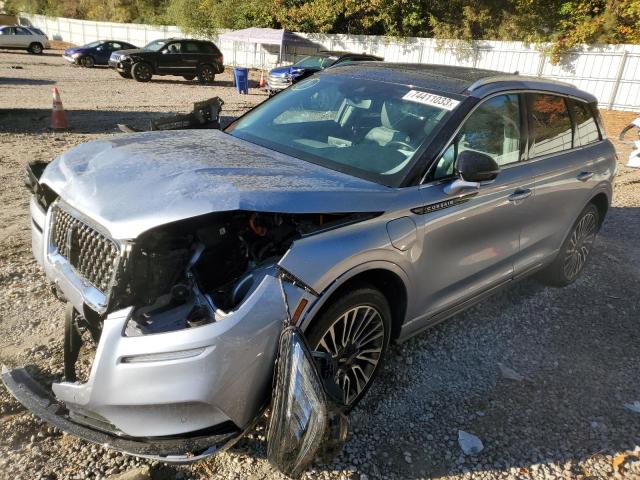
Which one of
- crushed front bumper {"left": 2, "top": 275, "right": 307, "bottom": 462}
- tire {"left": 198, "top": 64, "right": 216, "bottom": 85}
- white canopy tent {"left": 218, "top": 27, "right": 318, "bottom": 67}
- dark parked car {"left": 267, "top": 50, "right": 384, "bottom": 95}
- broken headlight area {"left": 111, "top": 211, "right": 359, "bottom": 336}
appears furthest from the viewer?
white canopy tent {"left": 218, "top": 27, "right": 318, "bottom": 67}

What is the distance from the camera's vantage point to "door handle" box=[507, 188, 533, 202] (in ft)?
11.6

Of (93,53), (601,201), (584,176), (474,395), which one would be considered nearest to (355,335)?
(474,395)

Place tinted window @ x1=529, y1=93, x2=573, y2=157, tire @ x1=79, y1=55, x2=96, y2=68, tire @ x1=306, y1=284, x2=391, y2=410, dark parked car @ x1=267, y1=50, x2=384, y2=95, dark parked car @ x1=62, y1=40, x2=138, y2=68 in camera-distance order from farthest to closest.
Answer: tire @ x1=79, y1=55, x2=96, y2=68, dark parked car @ x1=62, y1=40, x2=138, y2=68, dark parked car @ x1=267, y1=50, x2=384, y2=95, tinted window @ x1=529, y1=93, x2=573, y2=157, tire @ x1=306, y1=284, x2=391, y2=410

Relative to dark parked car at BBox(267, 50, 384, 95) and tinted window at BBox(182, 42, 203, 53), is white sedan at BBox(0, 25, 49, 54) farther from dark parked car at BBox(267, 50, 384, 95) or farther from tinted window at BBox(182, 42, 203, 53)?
dark parked car at BBox(267, 50, 384, 95)

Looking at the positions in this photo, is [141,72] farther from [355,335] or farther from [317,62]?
[355,335]

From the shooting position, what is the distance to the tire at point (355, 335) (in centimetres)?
255

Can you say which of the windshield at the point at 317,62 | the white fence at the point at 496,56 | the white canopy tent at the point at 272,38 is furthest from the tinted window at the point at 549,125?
the white canopy tent at the point at 272,38

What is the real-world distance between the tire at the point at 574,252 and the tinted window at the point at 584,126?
618 millimetres

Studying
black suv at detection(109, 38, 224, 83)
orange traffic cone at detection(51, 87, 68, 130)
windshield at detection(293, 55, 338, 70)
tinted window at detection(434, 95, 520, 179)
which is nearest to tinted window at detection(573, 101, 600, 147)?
tinted window at detection(434, 95, 520, 179)

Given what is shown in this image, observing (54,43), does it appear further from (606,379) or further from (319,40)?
(606,379)

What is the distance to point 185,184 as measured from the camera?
7.80 ft

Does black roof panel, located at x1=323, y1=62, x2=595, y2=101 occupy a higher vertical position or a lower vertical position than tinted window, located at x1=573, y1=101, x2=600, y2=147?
higher

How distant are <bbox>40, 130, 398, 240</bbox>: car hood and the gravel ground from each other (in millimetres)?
1223

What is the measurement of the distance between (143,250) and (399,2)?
92.0 ft
